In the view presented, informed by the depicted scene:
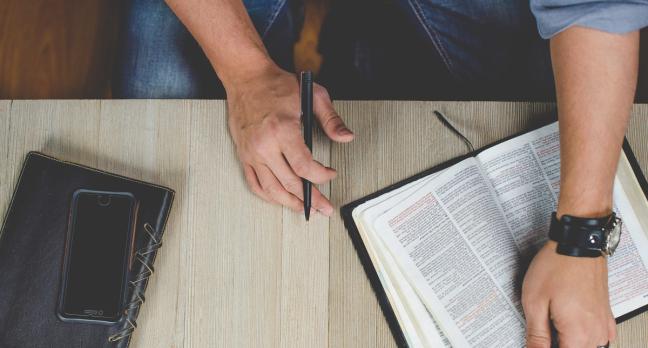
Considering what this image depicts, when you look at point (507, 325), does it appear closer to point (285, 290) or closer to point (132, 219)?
point (285, 290)

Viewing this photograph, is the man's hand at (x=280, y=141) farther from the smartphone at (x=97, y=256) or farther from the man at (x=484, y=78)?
the smartphone at (x=97, y=256)

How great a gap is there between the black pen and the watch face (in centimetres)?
39

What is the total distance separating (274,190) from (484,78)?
1.43ft

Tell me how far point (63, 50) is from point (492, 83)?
95cm

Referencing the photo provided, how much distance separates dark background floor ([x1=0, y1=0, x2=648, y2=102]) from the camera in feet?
3.59

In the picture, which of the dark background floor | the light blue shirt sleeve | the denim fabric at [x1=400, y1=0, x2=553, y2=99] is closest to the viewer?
the light blue shirt sleeve

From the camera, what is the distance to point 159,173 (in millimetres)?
812

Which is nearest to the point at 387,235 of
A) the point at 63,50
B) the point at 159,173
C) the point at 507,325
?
the point at 507,325

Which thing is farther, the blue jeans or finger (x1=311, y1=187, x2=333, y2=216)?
the blue jeans

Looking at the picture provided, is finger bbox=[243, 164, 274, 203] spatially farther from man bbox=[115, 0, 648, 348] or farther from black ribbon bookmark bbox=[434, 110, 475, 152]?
black ribbon bookmark bbox=[434, 110, 475, 152]

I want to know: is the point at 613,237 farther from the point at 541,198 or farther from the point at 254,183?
the point at 254,183

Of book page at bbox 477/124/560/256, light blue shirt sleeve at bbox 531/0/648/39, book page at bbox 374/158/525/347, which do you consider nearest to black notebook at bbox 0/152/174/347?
book page at bbox 374/158/525/347

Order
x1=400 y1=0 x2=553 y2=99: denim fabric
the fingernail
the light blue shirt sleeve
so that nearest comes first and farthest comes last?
1. the light blue shirt sleeve
2. the fingernail
3. x1=400 y1=0 x2=553 y2=99: denim fabric

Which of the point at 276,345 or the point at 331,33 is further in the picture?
the point at 331,33
